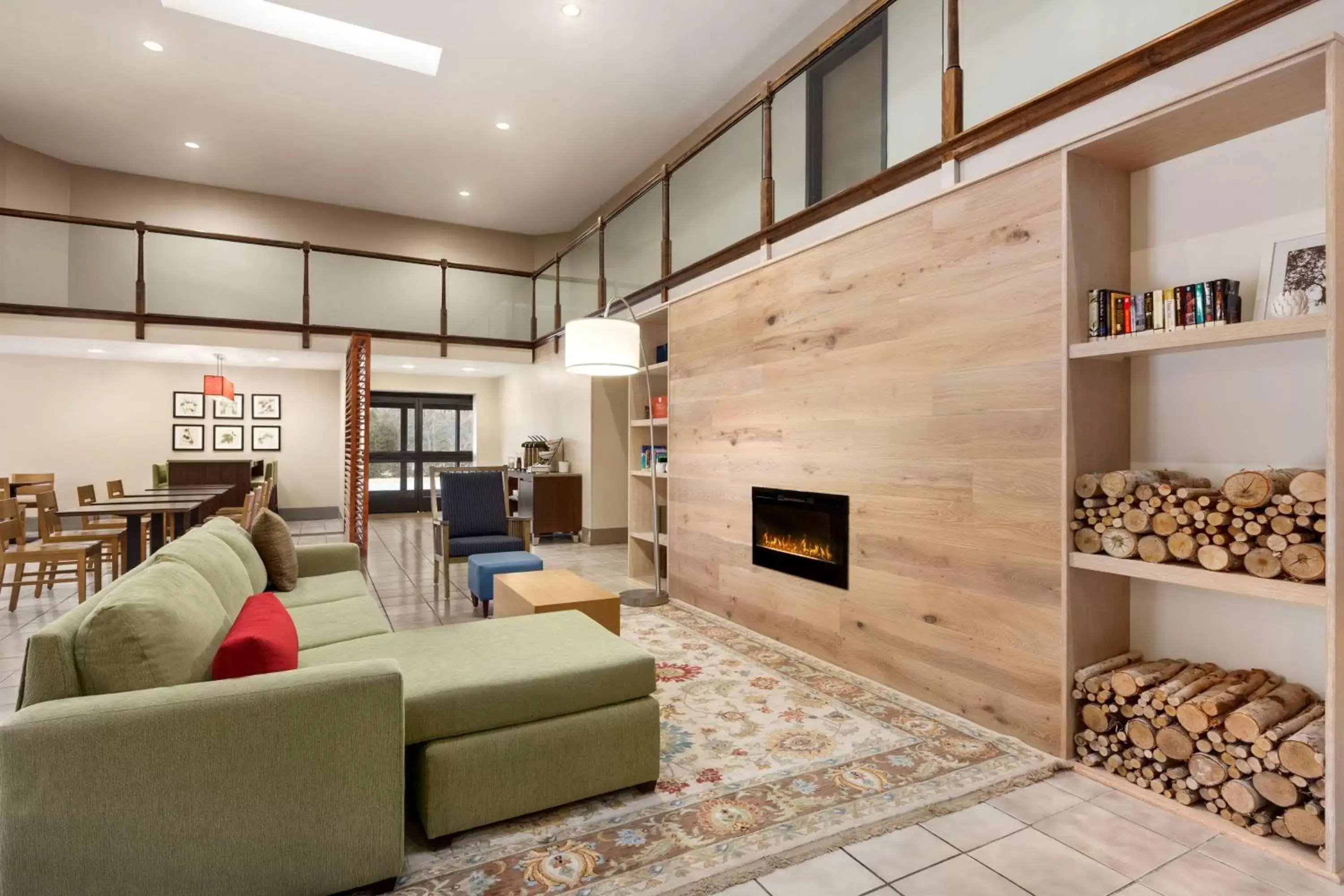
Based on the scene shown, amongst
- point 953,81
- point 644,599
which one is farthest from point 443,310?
point 953,81

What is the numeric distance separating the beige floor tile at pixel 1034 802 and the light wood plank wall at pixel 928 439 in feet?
0.79

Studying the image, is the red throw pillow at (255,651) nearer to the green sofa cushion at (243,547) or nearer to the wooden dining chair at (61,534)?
the green sofa cushion at (243,547)

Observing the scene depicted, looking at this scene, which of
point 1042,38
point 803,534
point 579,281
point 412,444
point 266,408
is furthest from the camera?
point 412,444

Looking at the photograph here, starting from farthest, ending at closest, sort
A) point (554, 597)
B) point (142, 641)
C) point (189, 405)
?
point (189, 405) < point (554, 597) < point (142, 641)

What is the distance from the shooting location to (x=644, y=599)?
509 cm

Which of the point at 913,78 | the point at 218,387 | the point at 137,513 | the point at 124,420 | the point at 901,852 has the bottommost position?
the point at 901,852

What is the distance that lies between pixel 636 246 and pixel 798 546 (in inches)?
151

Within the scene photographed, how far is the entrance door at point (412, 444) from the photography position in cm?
1152

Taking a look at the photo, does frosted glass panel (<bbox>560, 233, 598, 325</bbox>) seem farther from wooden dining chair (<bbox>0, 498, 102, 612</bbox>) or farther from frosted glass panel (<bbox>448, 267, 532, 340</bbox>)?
wooden dining chair (<bbox>0, 498, 102, 612</bbox>)

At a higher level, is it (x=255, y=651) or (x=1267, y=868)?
(x=255, y=651)

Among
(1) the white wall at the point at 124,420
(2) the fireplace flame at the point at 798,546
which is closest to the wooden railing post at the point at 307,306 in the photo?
(1) the white wall at the point at 124,420

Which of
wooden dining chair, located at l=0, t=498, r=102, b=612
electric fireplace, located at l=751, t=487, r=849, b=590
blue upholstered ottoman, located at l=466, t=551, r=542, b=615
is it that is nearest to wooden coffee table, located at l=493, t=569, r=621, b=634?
blue upholstered ottoman, located at l=466, t=551, r=542, b=615

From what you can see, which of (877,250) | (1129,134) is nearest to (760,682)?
(877,250)

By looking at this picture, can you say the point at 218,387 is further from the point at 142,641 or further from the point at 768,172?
the point at 142,641
